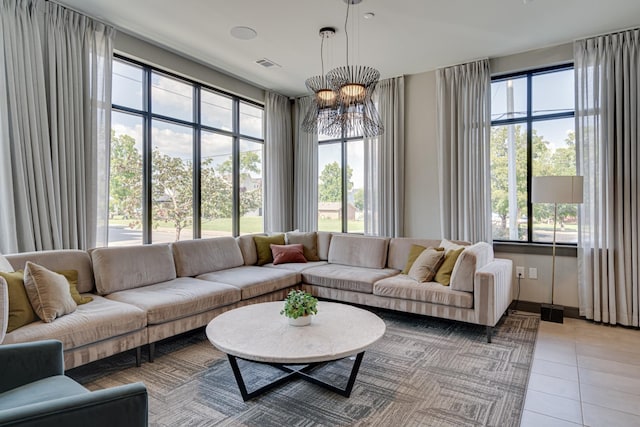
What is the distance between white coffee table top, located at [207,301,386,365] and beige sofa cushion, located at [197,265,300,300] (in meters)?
0.77

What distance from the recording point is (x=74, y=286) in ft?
9.27

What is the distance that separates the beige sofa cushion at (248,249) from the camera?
462 cm

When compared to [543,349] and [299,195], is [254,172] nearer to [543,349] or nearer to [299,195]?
[299,195]

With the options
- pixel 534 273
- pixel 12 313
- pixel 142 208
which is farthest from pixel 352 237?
pixel 12 313

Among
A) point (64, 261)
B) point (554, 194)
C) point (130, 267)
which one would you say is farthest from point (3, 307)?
point (554, 194)

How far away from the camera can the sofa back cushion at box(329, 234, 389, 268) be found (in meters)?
4.52

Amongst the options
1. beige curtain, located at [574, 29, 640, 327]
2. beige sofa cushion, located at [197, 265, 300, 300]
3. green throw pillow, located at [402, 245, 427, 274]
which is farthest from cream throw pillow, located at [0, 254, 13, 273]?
beige curtain, located at [574, 29, 640, 327]

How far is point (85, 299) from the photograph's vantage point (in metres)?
2.82

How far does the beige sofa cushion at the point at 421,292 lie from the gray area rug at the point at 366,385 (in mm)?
355

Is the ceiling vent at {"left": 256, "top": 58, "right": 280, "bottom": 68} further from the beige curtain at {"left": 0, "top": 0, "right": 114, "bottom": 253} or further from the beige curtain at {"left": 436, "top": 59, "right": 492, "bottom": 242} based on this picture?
the beige curtain at {"left": 436, "top": 59, "right": 492, "bottom": 242}

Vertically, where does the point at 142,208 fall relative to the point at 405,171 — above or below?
below

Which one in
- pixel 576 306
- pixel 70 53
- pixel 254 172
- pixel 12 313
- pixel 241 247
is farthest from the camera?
pixel 254 172

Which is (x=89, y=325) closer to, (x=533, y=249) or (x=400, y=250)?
(x=400, y=250)

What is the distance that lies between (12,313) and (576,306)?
5.16m
